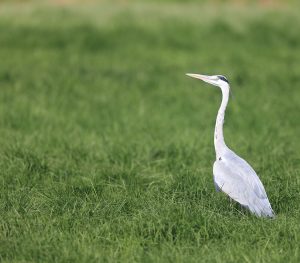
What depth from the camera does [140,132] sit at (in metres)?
8.87

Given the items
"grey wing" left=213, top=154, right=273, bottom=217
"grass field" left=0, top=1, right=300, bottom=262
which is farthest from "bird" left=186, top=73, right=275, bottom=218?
"grass field" left=0, top=1, right=300, bottom=262

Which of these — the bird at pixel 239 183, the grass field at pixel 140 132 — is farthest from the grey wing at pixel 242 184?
the grass field at pixel 140 132

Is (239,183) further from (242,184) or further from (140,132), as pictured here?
(140,132)

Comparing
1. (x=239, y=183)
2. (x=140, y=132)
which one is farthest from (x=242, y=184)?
(x=140, y=132)

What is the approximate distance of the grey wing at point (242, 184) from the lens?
5301 millimetres

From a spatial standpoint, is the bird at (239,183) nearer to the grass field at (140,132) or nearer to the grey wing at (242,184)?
the grey wing at (242,184)

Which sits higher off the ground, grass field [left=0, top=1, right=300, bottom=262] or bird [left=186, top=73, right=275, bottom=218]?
bird [left=186, top=73, right=275, bottom=218]

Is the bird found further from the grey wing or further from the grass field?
the grass field

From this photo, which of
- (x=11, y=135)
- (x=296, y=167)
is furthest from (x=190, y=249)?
(x=11, y=135)

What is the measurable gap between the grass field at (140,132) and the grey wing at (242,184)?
135mm

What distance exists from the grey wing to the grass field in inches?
5.3

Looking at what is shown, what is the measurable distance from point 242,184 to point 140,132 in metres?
3.44

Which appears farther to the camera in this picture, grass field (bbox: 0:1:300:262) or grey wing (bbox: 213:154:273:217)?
grey wing (bbox: 213:154:273:217)

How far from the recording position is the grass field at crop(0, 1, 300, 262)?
4.89 metres
